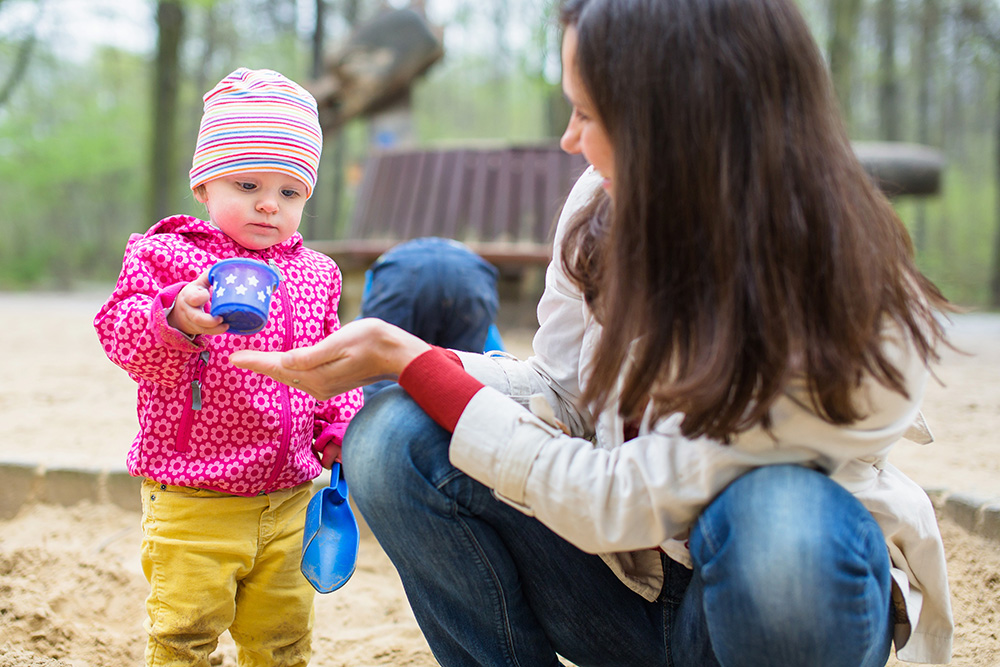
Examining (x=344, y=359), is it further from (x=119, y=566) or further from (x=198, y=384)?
(x=119, y=566)

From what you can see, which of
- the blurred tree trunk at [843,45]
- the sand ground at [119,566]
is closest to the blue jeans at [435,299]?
the sand ground at [119,566]

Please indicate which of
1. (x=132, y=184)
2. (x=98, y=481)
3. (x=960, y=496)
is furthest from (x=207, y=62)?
(x=960, y=496)

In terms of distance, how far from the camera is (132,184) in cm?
1891

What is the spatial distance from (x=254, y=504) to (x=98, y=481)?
3.68ft

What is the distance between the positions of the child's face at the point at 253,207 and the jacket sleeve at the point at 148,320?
0.35 ft

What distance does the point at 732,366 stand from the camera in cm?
96

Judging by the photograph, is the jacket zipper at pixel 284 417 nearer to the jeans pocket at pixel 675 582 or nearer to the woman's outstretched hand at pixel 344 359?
the woman's outstretched hand at pixel 344 359

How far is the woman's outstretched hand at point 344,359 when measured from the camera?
1157 millimetres

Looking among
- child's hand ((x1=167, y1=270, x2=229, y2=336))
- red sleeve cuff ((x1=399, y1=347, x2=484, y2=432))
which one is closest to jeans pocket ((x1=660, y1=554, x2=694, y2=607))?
red sleeve cuff ((x1=399, y1=347, x2=484, y2=432))

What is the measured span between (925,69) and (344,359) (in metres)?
18.5

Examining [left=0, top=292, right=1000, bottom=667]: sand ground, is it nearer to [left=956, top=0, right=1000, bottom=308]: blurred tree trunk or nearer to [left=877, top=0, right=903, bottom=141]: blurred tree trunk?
[left=956, top=0, right=1000, bottom=308]: blurred tree trunk

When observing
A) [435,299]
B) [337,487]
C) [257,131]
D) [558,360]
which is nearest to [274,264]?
[257,131]

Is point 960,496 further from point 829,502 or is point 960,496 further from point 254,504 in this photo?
point 254,504

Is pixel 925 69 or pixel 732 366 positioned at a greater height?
pixel 925 69
